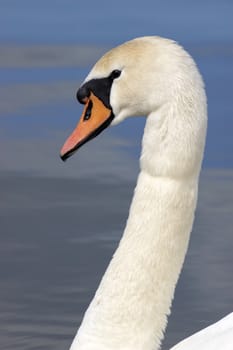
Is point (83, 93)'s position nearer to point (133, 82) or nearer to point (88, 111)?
point (88, 111)

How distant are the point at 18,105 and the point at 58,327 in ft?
9.08

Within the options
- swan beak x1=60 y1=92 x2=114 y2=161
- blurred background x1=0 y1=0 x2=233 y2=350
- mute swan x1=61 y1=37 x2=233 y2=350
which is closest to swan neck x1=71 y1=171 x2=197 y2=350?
mute swan x1=61 y1=37 x2=233 y2=350

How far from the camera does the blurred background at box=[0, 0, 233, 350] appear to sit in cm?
648

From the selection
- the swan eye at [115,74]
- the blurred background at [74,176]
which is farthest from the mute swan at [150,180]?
the blurred background at [74,176]

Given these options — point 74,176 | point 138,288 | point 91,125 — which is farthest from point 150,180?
point 74,176

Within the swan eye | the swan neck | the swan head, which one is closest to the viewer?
the swan head

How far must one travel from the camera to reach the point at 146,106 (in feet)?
15.2

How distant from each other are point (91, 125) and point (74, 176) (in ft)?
9.56

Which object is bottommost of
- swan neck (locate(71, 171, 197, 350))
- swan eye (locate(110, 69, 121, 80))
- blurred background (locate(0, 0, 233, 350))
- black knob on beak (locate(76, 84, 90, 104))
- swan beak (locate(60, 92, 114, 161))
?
blurred background (locate(0, 0, 233, 350))

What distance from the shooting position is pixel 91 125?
4.84 m

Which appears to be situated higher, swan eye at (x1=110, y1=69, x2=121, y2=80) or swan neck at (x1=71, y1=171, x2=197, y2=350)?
swan eye at (x1=110, y1=69, x2=121, y2=80)

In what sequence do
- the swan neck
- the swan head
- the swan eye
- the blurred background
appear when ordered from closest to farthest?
the swan head
the swan eye
the swan neck
the blurred background

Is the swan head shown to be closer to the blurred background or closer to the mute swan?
the mute swan

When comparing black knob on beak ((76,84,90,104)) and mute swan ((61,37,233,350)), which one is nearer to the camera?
mute swan ((61,37,233,350))
